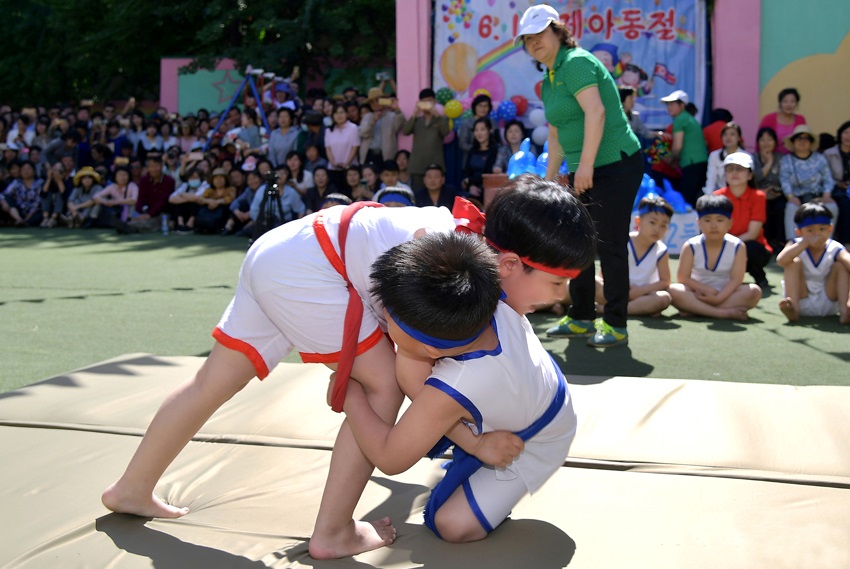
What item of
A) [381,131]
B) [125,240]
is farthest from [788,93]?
[125,240]

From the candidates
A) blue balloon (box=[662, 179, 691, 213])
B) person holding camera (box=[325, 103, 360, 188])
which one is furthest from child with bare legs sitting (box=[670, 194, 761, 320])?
person holding camera (box=[325, 103, 360, 188])

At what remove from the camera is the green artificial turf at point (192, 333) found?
3.96m

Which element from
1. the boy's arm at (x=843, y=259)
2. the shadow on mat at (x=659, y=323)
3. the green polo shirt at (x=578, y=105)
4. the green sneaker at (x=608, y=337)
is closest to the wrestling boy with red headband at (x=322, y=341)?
the green polo shirt at (x=578, y=105)

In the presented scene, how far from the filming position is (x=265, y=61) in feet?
55.3

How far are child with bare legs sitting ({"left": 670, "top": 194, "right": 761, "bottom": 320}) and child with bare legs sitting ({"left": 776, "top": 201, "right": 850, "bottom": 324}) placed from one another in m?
0.23

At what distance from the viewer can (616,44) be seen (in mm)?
9227

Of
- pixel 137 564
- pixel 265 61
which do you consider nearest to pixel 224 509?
pixel 137 564

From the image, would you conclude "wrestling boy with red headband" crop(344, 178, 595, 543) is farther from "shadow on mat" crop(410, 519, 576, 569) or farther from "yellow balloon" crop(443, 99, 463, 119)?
"yellow balloon" crop(443, 99, 463, 119)

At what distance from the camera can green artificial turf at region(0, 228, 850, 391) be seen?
396cm

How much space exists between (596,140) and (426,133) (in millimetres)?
5754

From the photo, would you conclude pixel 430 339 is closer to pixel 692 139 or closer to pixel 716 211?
pixel 716 211

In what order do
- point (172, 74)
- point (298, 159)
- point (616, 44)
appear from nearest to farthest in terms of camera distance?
point (616, 44), point (298, 159), point (172, 74)

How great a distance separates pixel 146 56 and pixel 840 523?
20.9 m

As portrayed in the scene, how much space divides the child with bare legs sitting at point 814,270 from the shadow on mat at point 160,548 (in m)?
4.12
